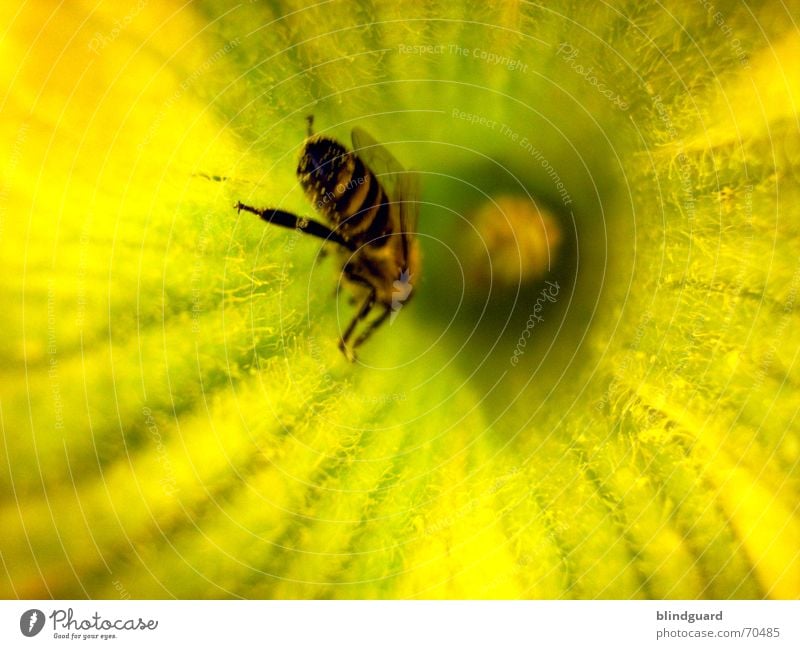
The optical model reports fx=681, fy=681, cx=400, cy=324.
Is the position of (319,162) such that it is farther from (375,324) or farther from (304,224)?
(375,324)

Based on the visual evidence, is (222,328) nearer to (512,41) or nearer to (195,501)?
(195,501)
